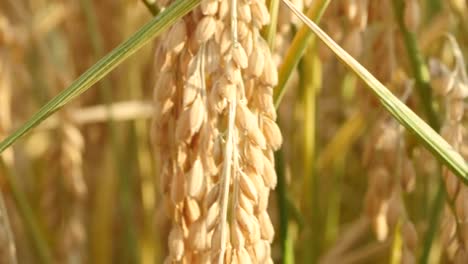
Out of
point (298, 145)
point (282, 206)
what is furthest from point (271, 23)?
point (298, 145)

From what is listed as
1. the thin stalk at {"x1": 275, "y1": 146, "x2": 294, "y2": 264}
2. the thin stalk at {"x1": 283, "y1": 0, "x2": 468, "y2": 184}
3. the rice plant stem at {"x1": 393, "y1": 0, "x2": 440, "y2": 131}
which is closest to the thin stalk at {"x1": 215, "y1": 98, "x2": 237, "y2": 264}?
the thin stalk at {"x1": 283, "y1": 0, "x2": 468, "y2": 184}

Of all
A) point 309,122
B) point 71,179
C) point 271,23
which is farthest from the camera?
point 71,179

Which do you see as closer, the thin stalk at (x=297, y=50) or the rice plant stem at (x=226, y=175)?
the rice plant stem at (x=226, y=175)

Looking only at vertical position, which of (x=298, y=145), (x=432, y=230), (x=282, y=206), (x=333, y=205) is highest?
(x=298, y=145)

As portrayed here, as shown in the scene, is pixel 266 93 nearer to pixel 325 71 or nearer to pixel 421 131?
pixel 421 131

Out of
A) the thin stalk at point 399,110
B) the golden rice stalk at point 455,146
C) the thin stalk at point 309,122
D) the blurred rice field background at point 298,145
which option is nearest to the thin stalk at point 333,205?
the blurred rice field background at point 298,145

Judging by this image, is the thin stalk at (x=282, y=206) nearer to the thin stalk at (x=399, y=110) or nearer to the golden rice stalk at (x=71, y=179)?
the thin stalk at (x=399, y=110)

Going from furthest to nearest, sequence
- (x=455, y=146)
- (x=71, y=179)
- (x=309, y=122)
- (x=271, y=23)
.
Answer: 1. (x=71, y=179)
2. (x=309, y=122)
3. (x=455, y=146)
4. (x=271, y=23)

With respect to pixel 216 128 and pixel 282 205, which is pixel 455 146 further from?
pixel 216 128
